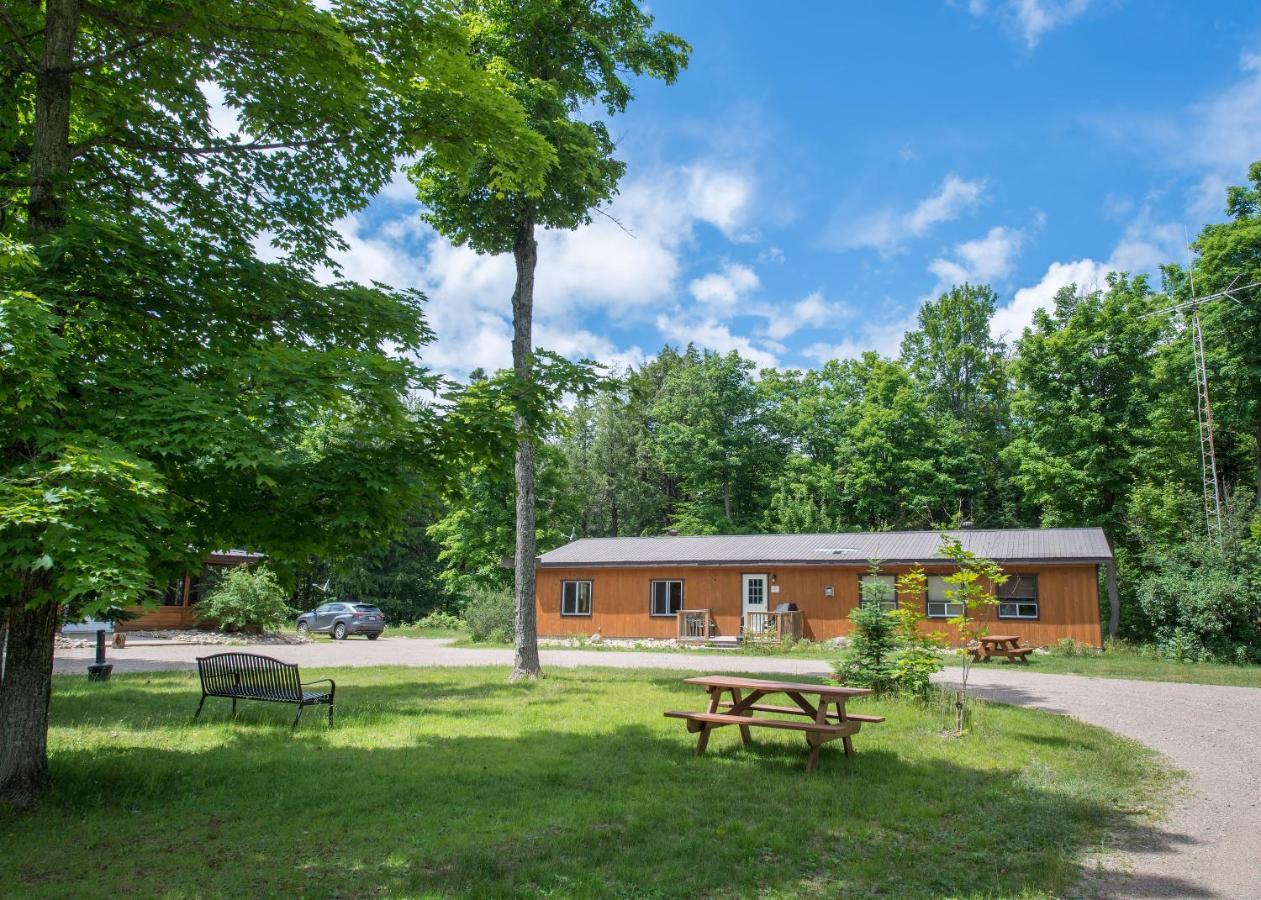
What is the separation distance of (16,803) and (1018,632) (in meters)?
22.0

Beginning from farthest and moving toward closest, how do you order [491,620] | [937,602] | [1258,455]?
[1258,455] → [491,620] → [937,602]

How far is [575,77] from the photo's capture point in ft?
49.2

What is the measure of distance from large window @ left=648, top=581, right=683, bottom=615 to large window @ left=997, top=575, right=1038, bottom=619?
9.77 metres

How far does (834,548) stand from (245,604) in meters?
19.2

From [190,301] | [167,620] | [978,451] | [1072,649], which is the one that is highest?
[978,451]

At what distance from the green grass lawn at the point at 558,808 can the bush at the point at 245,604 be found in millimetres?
17129

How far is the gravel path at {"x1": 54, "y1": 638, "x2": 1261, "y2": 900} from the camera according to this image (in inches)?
193

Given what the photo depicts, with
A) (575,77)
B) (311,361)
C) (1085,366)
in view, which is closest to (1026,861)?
(311,361)

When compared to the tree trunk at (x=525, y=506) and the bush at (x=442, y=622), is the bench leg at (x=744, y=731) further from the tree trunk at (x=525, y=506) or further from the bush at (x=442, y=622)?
the bush at (x=442, y=622)

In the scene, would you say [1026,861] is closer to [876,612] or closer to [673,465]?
[876,612]

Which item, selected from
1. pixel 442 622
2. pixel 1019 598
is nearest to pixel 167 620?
pixel 442 622

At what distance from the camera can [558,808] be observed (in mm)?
6062

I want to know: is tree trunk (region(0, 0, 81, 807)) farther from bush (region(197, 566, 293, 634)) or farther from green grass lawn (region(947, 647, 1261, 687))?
bush (region(197, 566, 293, 634))

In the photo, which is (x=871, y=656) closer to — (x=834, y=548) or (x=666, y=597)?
(x=834, y=548)
